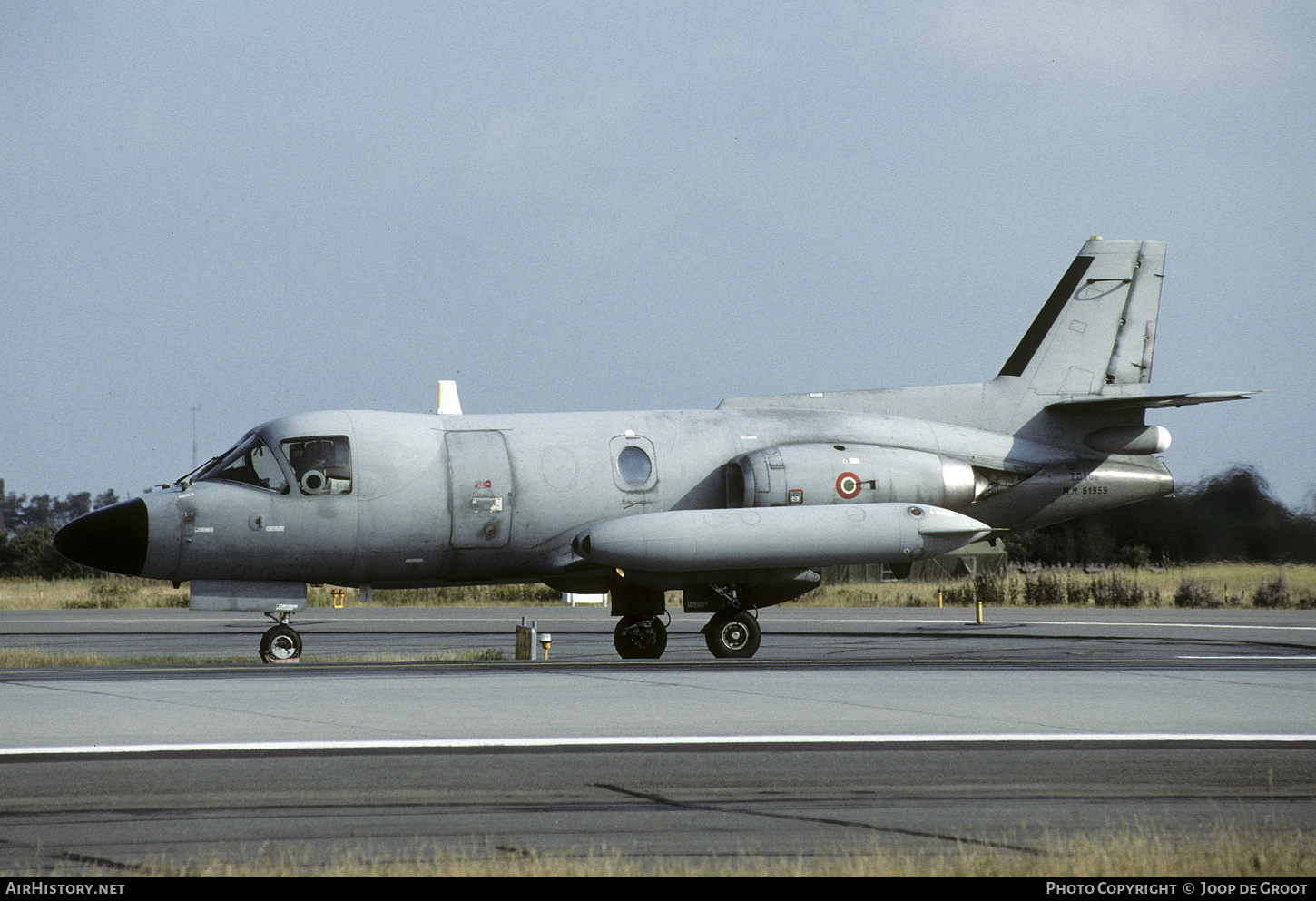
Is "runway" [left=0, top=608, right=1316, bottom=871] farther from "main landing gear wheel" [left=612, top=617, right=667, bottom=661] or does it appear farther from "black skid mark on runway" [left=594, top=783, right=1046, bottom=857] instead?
"main landing gear wheel" [left=612, top=617, right=667, bottom=661]

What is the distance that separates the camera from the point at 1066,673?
15555 mm

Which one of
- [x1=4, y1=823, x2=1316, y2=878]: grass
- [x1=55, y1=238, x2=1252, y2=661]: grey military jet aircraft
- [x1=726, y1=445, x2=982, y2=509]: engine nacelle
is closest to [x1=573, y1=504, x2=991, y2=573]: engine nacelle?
[x1=55, y1=238, x2=1252, y2=661]: grey military jet aircraft

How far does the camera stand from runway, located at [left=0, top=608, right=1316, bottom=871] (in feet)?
23.2

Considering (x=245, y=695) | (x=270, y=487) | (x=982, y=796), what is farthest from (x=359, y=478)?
(x=982, y=796)

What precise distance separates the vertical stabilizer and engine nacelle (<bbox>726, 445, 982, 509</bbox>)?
269cm

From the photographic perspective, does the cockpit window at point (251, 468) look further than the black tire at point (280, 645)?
No

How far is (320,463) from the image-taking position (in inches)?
731

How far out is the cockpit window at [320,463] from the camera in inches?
730

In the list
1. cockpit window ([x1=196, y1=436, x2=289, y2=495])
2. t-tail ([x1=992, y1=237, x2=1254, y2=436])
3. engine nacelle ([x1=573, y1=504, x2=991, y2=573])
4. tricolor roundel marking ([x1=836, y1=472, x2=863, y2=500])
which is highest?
t-tail ([x1=992, y1=237, x2=1254, y2=436])

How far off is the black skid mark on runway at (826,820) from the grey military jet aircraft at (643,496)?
10199 mm

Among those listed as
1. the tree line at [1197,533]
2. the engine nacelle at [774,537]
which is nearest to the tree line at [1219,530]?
the tree line at [1197,533]

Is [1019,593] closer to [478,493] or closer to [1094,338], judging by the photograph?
[1094,338]

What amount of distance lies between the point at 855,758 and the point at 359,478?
11.0 metres

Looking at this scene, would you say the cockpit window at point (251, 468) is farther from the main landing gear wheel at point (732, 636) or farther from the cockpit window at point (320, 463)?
the main landing gear wheel at point (732, 636)
